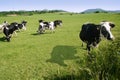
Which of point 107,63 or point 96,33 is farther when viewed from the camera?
point 96,33

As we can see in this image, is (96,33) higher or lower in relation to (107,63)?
lower

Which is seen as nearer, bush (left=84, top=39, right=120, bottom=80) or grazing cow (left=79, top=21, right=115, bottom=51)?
bush (left=84, top=39, right=120, bottom=80)

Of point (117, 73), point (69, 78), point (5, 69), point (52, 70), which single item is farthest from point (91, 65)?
point (5, 69)

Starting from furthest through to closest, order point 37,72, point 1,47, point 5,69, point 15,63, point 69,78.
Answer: point 1,47
point 15,63
point 5,69
point 37,72
point 69,78

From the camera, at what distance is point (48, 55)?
1356 centimetres

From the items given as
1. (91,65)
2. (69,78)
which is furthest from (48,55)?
(91,65)

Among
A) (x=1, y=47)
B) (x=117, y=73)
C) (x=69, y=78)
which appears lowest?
(x=1, y=47)

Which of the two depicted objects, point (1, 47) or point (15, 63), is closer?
point (15, 63)

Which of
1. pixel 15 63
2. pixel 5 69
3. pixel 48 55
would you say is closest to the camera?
pixel 5 69

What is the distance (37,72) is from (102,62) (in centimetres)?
475

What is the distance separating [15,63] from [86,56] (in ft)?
20.4

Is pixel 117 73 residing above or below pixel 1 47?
above

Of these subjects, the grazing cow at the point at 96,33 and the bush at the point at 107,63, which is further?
the grazing cow at the point at 96,33

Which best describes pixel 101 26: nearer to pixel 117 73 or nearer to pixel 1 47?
pixel 117 73
